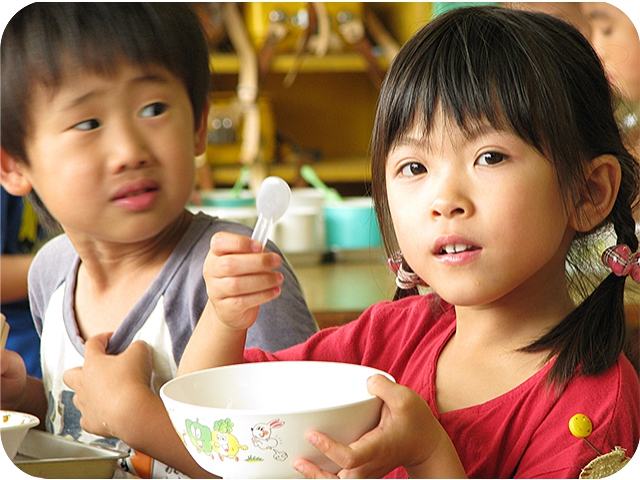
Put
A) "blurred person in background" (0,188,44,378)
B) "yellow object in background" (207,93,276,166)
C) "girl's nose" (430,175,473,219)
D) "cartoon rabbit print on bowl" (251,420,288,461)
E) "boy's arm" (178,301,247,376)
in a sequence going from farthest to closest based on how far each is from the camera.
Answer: "yellow object in background" (207,93,276,166) → "blurred person in background" (0,188,44,378) → "boy's arm" (178,301,247,376) → "girl's nose" (430,175,473,219) → "cartoon rabbit print on bowl" (251,420,288,461)

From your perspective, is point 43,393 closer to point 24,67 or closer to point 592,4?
point 24,67

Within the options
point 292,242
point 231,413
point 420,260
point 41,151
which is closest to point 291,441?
point 231,413

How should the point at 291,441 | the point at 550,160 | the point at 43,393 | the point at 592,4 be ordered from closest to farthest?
the point at 291,441 → the point at 550,160 → the point at 43,393 → the point at 592,4

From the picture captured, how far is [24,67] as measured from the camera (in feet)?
3.06

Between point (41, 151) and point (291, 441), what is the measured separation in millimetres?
567

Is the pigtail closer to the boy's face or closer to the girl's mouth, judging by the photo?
the girl's mouth

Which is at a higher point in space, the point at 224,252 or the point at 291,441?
the point at 224,252

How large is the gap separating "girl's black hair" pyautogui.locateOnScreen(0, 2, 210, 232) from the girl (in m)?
0.30

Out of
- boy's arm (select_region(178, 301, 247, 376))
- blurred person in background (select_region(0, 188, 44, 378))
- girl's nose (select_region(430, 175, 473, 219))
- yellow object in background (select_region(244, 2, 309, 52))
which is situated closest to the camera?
girl's nose (select_region(430, 175, 473, 219))

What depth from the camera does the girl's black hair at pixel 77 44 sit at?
2.99 feet

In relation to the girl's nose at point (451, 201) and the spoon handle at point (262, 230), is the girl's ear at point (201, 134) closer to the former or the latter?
the spoon handle at point (262, 230)

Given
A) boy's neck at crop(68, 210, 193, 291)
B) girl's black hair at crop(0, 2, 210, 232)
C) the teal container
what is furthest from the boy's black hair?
the teal container

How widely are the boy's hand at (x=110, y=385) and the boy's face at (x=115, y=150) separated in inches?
5.6

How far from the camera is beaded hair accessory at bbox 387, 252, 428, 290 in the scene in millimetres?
903
